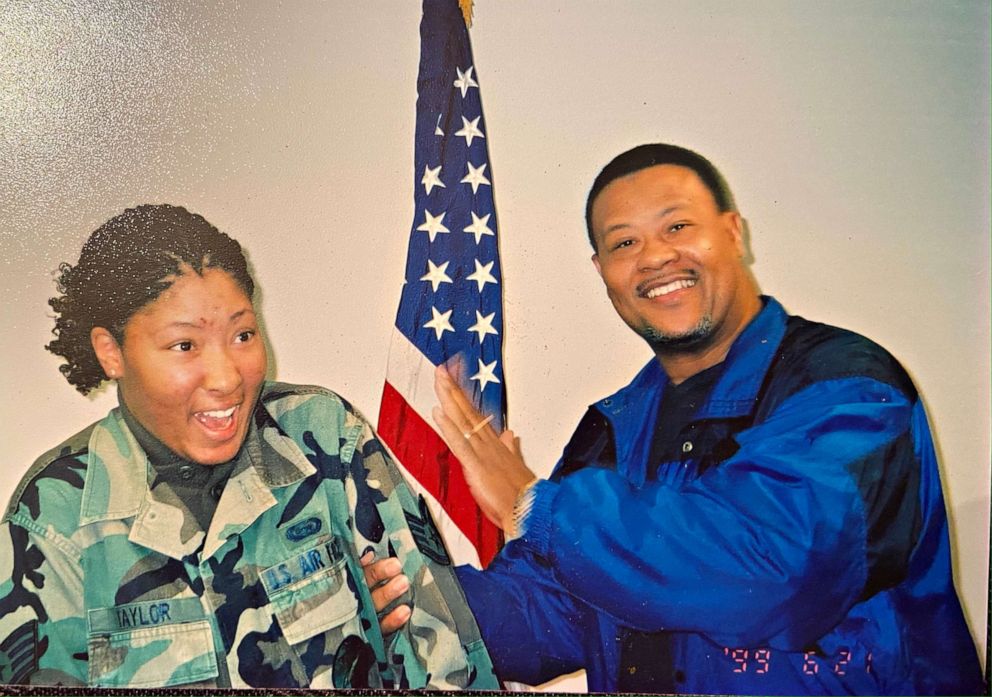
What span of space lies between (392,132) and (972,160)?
148 cm

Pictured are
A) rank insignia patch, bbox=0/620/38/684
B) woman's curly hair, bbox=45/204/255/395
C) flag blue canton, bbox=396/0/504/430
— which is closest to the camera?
rank insignia patch, bbox=0/620/38/684

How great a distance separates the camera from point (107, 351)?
230cm

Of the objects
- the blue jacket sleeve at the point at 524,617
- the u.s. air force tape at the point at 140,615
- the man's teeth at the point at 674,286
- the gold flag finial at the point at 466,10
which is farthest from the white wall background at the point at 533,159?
the u.s. air force tape at the point at 140,615

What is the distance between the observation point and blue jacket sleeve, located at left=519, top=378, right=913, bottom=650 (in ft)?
7.52

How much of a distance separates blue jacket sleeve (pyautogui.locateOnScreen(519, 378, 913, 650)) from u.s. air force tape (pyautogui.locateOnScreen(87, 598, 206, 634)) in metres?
0.79

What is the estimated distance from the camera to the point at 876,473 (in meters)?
2.35

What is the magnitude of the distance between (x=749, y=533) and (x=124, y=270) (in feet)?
5.19

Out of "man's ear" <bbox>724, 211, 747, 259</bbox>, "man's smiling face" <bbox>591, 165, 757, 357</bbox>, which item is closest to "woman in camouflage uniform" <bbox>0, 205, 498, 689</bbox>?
"man's smiling face" <bbox>591, 165, 757, 357</bbox>

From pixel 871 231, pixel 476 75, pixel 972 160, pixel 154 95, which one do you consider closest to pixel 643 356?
pixel 871 231

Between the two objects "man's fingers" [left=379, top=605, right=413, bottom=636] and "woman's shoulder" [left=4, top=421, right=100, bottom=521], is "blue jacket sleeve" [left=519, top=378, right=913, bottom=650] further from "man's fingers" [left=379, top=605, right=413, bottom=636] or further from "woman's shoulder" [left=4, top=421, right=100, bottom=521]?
"woman's shoulder" [left=4, top=421, right=100, bottom=521]

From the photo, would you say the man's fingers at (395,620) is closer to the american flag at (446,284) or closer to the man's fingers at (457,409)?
the american flag at (446,284)

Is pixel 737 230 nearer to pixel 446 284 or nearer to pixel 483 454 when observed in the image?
pixel 446 284

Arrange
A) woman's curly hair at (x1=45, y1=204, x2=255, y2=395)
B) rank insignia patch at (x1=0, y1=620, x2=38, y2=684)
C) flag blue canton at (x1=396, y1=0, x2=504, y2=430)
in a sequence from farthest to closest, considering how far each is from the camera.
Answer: flag blue canton at (x1=396, y1=0, x2=504, y2=430) → woman's curly hair at (x1=45, y1=204, x2=255, y2=395) → rank insignia patch at (x1=0, y1=620, x2=38, y2=684)

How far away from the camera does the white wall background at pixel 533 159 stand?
237 centimetres
